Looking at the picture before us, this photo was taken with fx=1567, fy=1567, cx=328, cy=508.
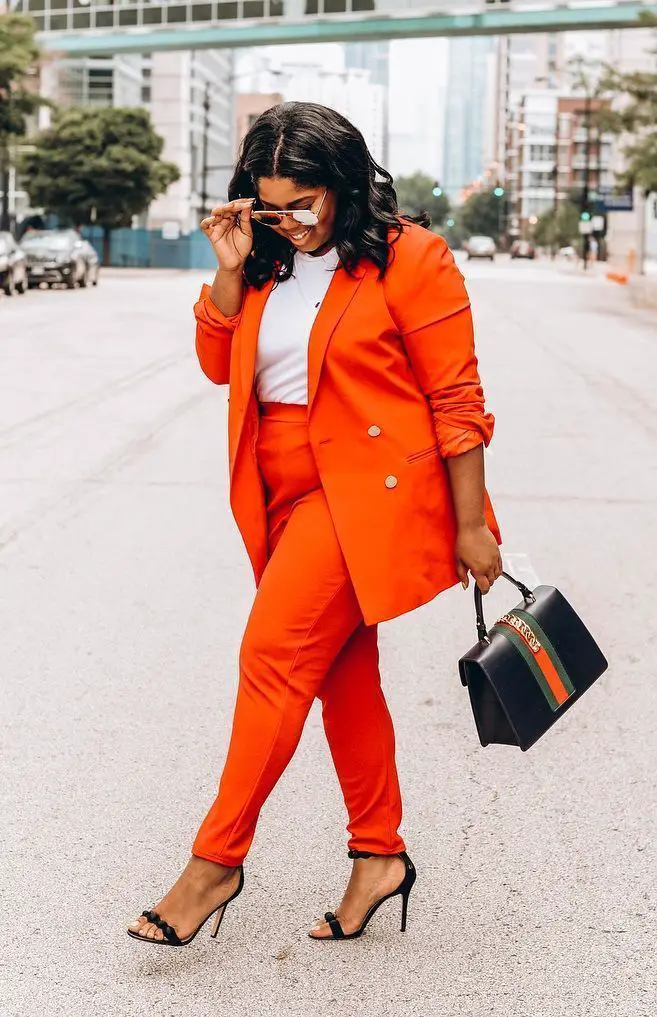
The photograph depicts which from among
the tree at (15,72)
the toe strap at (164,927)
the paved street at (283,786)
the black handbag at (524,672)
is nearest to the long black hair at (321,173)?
the black handbag at (524,672)

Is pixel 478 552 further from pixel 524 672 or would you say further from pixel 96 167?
pixel 96 167

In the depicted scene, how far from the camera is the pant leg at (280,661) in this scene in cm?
319

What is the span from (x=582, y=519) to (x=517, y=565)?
59.5 inches

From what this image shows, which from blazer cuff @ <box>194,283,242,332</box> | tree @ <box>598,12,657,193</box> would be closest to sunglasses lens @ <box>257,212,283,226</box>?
blazer cuff @ <box>194,283,242,332</box>

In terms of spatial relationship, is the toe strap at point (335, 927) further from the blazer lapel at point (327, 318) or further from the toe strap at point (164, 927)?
the blazer lapel at point (327, 318)

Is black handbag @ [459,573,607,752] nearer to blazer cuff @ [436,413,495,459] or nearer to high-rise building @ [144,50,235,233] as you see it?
blazer cuff @ [436,413,495,459]

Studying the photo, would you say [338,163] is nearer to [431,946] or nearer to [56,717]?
[431,946]

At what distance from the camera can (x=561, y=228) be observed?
356 feet

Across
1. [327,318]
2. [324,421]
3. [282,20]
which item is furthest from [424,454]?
[282,20]

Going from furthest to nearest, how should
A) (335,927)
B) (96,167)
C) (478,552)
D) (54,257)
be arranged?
(96,167) → (54,257) → (335,927) → (478,552)

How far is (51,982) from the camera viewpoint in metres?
3.24

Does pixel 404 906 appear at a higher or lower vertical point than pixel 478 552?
lower

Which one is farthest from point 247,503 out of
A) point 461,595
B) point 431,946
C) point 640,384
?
point 640,384

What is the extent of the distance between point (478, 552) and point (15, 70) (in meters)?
38.7
